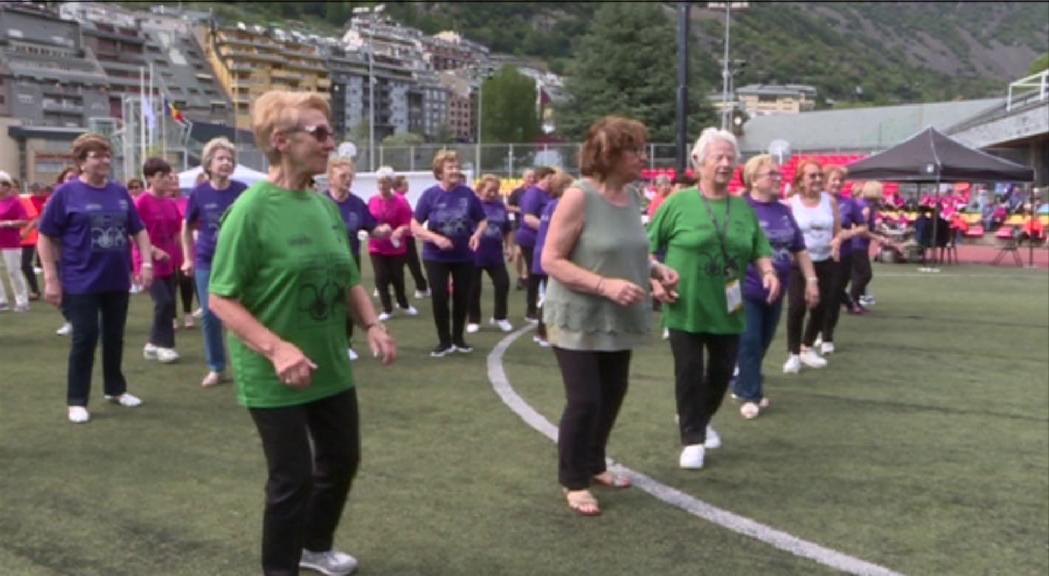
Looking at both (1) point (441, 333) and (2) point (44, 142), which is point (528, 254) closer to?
(1) point (441, 333)

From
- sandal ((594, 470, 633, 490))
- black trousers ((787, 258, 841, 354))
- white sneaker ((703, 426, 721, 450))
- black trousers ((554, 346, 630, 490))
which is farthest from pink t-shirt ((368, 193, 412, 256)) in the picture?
black trousers ((554, 346, 630, 490))

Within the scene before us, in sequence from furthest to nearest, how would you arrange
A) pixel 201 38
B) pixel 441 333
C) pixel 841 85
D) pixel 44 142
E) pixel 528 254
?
pixel 841 85
pixel 201 38
pixel 44 142
pixel 528 254
pixel 441 333

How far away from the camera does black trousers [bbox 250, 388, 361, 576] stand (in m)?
3.38

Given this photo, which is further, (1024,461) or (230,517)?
(1024,461)

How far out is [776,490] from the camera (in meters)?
5.27

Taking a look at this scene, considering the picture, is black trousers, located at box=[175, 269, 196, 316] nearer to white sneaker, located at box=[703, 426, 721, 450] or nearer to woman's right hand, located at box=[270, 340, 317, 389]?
white sneaker, located at box=[703, 426, 721, 450]

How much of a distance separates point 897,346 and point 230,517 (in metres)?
7.88

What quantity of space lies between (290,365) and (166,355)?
21.0ft

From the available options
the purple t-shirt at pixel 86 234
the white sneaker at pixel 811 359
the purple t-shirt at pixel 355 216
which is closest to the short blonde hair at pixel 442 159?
the purple t-shirt at pixel 355 216

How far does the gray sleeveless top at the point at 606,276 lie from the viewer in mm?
4609

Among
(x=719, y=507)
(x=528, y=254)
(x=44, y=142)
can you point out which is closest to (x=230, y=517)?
(x=719, y=507)

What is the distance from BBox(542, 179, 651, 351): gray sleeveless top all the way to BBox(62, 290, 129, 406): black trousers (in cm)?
345

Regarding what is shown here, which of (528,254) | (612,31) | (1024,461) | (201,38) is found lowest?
(1024,461)

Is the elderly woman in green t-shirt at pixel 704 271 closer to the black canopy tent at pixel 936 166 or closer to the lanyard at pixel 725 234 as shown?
the lanyard at pixel 725 234
